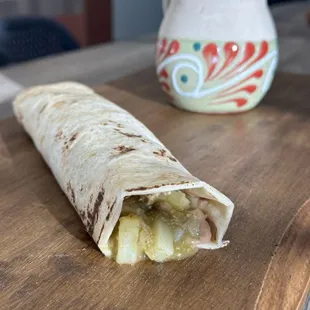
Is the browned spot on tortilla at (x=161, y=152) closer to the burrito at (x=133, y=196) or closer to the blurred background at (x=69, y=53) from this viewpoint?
the burrito at (x=133, y=196)

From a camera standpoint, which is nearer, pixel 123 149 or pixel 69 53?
pixel 123 149

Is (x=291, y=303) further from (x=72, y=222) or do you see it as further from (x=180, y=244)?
(x=72, y=222)

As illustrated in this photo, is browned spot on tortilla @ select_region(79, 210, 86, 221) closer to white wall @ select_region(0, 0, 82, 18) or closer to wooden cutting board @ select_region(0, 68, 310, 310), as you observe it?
wooden cutting board @ select_region(0, 68, 310, 310)

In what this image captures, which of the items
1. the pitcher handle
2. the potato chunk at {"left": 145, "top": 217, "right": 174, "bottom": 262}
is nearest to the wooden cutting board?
the potato chunk at {"left": 145, "top": 217, "right": 174, "bottom": 262}

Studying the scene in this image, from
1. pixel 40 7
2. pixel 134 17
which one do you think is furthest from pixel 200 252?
pixel 134 17

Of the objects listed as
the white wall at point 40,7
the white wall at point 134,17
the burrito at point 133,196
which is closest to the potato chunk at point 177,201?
the burrito at point 133,196

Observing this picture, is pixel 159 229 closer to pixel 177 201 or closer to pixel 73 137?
pixel 177 201

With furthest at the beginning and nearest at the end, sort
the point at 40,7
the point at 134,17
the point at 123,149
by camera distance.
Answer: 1. the point at 134,17
2. the point at 40,7
3. the point at 123,149
